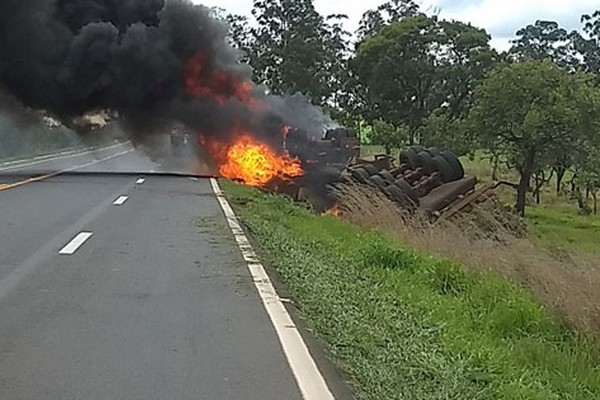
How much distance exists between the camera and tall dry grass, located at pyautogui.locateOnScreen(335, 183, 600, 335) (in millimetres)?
Answer: 9500

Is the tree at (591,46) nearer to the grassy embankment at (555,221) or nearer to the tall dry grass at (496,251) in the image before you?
the grassy embankment at (555,221)

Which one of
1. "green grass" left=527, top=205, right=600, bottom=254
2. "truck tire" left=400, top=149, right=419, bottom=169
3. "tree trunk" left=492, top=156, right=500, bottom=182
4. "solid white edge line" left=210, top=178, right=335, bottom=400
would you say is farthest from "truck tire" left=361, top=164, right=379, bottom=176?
"tree trunk" left=492, top=156, right=500, bottom=182

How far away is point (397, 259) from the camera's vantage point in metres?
11.5

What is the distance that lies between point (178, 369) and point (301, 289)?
3.22 meters

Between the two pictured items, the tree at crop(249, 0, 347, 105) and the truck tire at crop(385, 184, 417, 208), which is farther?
the tree at crop(249, 0, 347, 105)

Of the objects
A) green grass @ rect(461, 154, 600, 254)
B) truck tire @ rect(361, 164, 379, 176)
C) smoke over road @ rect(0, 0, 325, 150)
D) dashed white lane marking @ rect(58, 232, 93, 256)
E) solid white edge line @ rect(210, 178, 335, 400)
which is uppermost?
smoke over road @ rect(0, 0, 325, 150)

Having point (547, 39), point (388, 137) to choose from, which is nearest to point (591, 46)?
point (547, 39)

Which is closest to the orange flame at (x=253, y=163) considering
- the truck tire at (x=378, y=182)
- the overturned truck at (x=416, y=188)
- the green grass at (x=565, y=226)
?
the overturned truck at (x=416, y=188)

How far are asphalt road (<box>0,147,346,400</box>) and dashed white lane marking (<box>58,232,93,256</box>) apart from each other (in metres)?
0.03

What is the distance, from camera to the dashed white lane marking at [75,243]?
38.0 ft

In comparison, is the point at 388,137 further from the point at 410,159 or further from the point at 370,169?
the point at 370,169

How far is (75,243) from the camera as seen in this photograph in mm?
12414

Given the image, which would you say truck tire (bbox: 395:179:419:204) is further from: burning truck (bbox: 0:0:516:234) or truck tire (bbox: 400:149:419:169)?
burning truck (bbox: 0:0:516:234)

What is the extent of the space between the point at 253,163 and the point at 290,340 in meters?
21.2
